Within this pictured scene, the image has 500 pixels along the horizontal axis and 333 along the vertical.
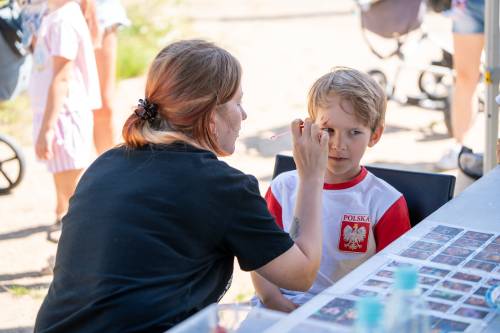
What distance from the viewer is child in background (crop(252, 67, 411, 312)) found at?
258 centimetres

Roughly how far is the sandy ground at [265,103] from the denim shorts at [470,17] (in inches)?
39.1

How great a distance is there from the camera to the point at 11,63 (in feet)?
16.9

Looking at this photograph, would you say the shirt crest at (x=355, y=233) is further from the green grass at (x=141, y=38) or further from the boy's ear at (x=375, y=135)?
the green grass at (x=141, y=38)

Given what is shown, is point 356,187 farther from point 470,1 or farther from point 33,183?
point 33,183

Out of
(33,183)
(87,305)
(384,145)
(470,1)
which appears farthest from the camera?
(384,145)

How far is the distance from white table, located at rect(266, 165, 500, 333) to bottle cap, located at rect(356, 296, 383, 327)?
309 mm

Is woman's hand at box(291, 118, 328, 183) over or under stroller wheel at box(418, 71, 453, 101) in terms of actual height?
over

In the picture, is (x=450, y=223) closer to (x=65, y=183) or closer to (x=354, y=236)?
(x=354, y=236)

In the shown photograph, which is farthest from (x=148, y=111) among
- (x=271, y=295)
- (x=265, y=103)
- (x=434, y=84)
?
(x=265, y=103)

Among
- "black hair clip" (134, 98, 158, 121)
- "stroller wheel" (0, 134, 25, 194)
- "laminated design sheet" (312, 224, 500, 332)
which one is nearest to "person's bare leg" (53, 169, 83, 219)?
"stroller wheel" (0, 134, 25, 194)

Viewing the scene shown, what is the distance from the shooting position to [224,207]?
1987 millimetres

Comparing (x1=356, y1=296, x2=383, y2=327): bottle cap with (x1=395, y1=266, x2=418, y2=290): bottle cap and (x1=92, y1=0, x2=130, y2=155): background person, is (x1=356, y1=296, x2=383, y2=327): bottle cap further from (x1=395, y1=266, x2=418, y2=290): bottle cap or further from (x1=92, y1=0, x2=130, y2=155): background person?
(x1=92, y1=0, x2=130, y2=155): background person

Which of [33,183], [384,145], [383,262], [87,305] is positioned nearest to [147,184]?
[87,305]

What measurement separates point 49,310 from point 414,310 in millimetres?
1019
